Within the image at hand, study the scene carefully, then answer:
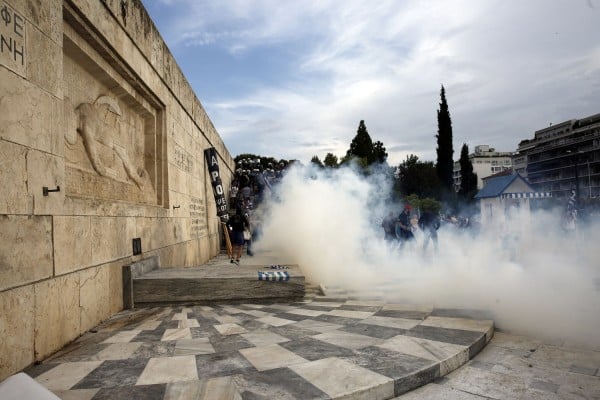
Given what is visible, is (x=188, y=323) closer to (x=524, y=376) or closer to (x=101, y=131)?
(x=101, y=131)

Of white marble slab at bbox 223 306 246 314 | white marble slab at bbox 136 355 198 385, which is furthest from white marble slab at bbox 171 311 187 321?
white marble slab at bbox 136 355 198 385

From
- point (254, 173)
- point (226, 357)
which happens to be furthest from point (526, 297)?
point (254, 173)

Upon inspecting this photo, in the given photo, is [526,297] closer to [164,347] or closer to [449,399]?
[449,399]

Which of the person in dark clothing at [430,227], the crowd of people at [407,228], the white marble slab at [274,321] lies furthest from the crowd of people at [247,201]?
the white marble slab at [274,321]

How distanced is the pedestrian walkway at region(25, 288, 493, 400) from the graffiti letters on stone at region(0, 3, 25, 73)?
2.58 m

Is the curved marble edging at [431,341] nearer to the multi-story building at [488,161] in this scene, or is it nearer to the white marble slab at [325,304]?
the white marble slab at [325,304]

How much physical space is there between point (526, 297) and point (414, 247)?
6.67 meters

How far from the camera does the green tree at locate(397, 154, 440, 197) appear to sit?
50188mm

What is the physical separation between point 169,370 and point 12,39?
10.0ft

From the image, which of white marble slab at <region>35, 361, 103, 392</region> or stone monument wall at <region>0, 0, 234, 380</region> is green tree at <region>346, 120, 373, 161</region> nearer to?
stone monument wall at <region>0, 0, 234, 380</region>

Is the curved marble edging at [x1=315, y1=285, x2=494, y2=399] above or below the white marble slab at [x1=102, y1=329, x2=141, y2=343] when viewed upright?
below

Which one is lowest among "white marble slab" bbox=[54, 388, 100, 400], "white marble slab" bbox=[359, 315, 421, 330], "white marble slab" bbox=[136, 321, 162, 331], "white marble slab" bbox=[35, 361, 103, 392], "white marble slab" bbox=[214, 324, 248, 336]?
"white marble slab" bbox=[359, 315, 421, 330]

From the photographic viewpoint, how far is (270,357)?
3.24m

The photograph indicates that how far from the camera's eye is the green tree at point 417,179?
165ft
